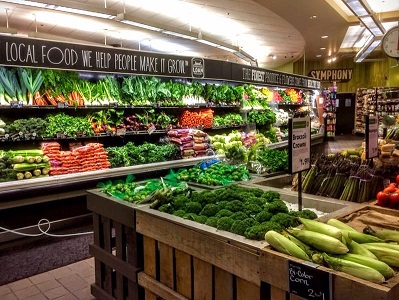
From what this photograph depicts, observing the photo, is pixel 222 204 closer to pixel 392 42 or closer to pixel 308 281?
pixel 308 281

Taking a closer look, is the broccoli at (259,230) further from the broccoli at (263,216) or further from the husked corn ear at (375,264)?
the husked corn ear at (375,264)

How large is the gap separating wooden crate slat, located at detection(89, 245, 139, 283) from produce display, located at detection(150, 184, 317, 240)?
55 cm

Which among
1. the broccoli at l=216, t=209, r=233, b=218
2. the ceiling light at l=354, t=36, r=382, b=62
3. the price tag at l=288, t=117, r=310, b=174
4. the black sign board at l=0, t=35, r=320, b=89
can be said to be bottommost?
the broccoli at l=216, t=209, r=233, b=218

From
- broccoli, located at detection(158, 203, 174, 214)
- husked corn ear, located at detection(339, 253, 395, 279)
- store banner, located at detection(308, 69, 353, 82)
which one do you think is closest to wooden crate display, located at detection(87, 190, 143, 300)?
broccoli, located at detection(158, 203, 174, 214)

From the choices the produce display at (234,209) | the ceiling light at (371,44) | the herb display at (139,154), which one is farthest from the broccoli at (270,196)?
the ceiling light at (371,44)

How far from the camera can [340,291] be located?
1.61m

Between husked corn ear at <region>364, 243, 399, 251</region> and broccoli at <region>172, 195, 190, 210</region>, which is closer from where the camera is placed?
husked corn ear at <region>364, 243, 399, 251</region>

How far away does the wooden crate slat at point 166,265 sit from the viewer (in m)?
2.62

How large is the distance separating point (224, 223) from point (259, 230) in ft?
0.92

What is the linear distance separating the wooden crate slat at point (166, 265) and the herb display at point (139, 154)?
128 inches

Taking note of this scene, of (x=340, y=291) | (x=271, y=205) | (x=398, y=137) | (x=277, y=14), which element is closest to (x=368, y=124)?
(x=271, y=205)

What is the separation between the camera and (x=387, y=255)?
5.81 ft

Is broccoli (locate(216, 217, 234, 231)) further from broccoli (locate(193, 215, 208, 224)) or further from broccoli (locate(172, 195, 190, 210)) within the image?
broccoli (locate(172, 195, 190, 210))

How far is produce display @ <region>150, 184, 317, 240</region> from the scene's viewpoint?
7.32 feet
